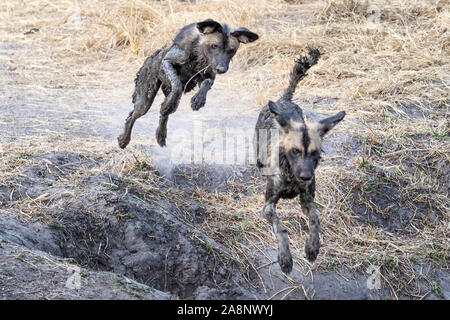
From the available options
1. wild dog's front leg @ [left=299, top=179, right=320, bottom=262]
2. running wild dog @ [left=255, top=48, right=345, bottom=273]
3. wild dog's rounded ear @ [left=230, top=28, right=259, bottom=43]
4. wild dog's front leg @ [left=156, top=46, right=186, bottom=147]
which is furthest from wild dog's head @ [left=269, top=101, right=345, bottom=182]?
wild dog's front leg @ [left=156, top=46, right=186, bottom=147]

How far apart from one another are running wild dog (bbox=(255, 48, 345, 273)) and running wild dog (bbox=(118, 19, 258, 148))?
86cm

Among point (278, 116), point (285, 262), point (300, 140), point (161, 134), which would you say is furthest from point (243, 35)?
point (285, 262)

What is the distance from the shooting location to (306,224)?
6.33m

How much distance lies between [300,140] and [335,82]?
4.62 metres

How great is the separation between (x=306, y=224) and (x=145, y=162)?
71.3 inches

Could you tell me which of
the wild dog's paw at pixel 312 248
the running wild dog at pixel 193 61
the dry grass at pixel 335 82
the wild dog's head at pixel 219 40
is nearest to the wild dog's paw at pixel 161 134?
the running wild dog at pixel 193 61

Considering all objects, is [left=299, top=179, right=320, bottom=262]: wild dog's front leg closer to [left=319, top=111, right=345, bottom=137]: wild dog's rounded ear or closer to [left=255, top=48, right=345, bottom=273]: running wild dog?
[left=255, top=48, right=345, bottom=273]: running wild dog

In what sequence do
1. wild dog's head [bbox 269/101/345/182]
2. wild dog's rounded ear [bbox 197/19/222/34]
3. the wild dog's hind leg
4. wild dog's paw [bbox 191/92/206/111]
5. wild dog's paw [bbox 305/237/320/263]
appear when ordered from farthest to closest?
the wild dog's hind leg → wild dog's rounded ear [bbox 197/19/222/34] → wild dog's paw [bbox 191/92/206/111] → wild dog's paw [bbox 305/237/320/263] → wild dog's head [bbox 269/101/345/182]

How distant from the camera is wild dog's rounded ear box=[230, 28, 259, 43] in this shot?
224 inches

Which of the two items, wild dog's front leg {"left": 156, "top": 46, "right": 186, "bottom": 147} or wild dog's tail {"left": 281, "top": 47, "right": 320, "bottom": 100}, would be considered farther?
wild dog's front leg {"left": 156, "top": 46, "right": 186, "bottom": 147}

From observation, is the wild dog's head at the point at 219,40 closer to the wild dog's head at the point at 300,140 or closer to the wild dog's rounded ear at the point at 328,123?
the wild dog's head at the point at 300,140

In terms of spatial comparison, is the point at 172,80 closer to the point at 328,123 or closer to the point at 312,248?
the point at 328,123

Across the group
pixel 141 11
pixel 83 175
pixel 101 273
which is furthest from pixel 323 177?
pixel 141 11

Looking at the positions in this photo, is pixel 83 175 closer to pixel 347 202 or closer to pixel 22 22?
pixel 347 202
